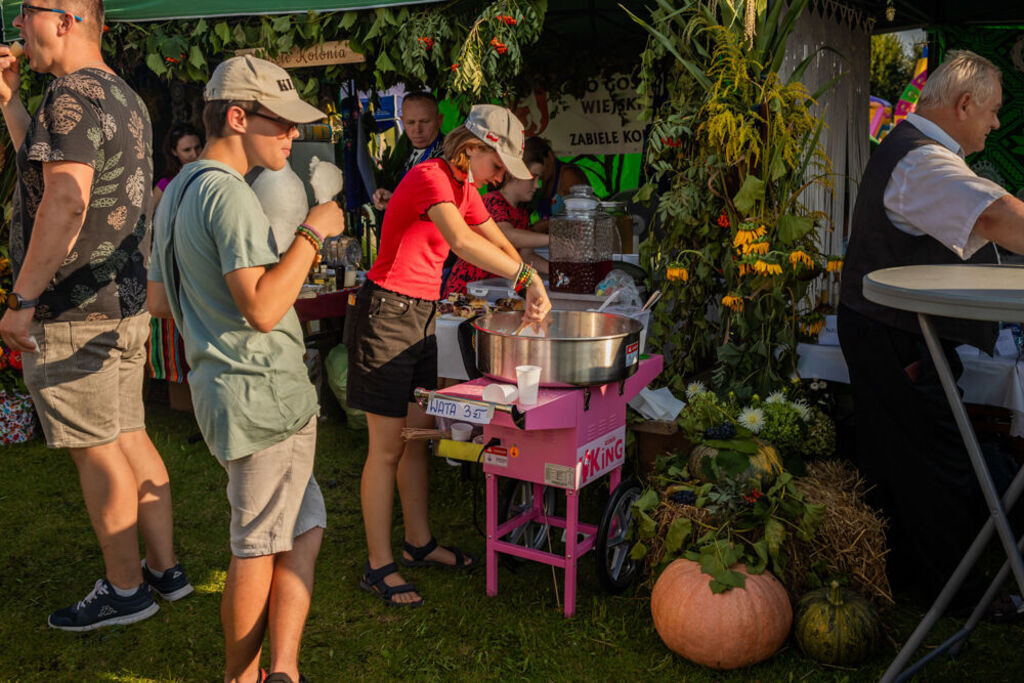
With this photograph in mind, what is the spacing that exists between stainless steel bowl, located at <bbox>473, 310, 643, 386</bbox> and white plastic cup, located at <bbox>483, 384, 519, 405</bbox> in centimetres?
18

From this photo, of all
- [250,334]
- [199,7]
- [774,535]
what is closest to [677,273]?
[774,535]

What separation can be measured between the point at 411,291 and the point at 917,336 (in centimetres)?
189

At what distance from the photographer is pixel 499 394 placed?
2953 millimetres

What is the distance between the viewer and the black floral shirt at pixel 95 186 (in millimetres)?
2904

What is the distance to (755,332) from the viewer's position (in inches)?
158

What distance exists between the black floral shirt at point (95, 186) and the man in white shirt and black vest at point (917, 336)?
2694 mm

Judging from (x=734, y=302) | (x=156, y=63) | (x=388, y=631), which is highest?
(x=156, y=63)

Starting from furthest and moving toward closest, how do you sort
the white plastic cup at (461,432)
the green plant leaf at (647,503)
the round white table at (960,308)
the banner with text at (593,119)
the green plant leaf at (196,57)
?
the banner with text at (593,119) < the green plant leaf at (196,57) < the white plastic cup at (461,432) < the green plant leaf at (647,503) < the round white table at (960,308)

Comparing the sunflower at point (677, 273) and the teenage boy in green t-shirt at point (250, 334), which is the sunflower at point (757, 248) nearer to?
the sunflower at point (677, 273)

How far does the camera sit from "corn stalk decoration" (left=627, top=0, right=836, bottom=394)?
3.89m

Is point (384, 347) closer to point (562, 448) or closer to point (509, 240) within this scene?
point (562, 448)

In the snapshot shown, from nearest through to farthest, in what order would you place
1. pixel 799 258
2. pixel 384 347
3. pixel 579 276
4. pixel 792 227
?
1. pixel 384 347
2. pixel 799 258
3. pixel 792 227
4. pixel 579 276

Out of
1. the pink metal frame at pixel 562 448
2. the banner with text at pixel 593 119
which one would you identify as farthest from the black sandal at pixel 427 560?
the banner with text at pixel 593 119

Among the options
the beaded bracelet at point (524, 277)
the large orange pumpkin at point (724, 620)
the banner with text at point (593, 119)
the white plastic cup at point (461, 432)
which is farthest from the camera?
the banner with text at point (593, 119)
